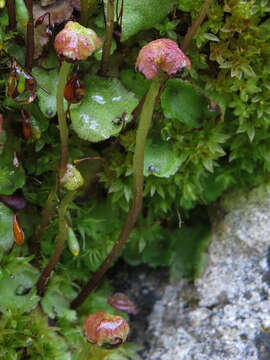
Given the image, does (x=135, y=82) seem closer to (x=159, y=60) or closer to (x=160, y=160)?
(x=160, y=160)

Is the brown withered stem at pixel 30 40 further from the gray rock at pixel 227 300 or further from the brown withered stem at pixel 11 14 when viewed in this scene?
the gray rock at pixel 227 300

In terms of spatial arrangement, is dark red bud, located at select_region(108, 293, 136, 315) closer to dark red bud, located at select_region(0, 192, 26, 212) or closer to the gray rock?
the gray rock

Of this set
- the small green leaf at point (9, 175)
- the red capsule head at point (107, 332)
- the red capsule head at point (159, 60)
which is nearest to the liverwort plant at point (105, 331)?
the red capsule head at point (107, 332)

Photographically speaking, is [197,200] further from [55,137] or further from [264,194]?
[55,137]

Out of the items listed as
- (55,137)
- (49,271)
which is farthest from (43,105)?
(49,271)

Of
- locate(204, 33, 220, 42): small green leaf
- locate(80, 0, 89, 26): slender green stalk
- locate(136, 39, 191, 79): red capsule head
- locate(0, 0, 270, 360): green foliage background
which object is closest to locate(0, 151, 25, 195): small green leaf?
locate(0, 0, 270, 360): green foliage background

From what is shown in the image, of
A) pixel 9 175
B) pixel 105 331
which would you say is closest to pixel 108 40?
pixel 9 175
